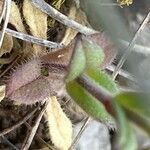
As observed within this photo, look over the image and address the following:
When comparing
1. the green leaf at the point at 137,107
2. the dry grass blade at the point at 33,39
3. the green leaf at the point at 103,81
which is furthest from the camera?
the dry grass blade at the point at 33,39

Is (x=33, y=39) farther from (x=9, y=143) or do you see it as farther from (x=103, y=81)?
(x=103, y=81)

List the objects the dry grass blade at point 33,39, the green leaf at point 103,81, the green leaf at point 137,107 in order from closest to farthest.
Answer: the green leaf at point 137,107
the green leaf at point 103,81
the dry grass blade at point 33,39

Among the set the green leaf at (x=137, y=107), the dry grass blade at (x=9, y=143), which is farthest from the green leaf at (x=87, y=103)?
the dry grass blade at (x=9, y=143)

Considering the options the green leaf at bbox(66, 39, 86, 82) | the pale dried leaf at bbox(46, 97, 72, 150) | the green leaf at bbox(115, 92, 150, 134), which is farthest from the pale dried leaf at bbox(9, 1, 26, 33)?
the green leaf at bbox(115, 92, 150, 134)

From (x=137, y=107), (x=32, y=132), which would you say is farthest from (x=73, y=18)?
(x=137, y=107)

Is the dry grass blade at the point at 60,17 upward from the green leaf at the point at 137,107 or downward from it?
downward

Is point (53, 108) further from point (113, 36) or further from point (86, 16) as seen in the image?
point (113, 36)

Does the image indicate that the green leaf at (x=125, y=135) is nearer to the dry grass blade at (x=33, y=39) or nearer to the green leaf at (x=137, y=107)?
the green leaf at (x=137, y=107)
